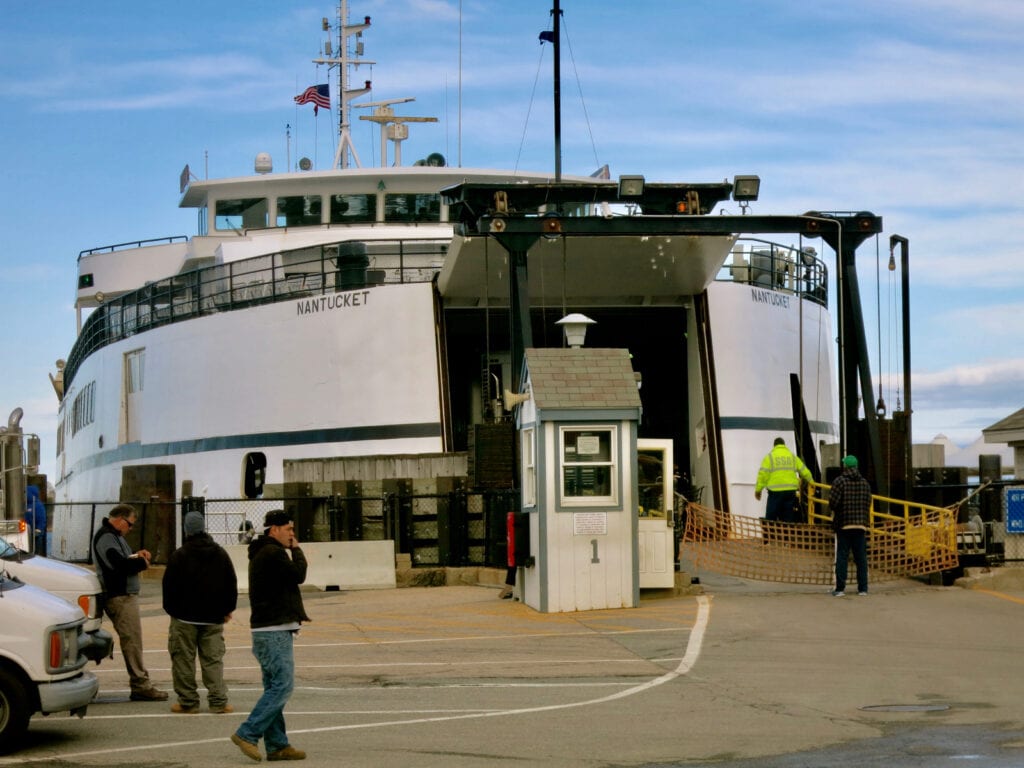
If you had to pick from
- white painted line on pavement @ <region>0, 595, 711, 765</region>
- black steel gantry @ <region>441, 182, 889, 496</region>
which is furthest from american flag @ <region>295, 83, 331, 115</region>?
white painted line on pavement @ <region>0, 595, 711, 765</region>

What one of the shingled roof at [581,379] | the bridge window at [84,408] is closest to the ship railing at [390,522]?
the shingled roof at [581,379]

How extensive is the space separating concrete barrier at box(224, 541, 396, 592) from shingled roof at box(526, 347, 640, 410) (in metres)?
5.31

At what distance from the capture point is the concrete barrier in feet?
74.1

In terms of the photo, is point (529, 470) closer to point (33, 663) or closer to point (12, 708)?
point (33, 663)

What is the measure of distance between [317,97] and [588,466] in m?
25.1

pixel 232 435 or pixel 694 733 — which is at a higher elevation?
pixel 232 435

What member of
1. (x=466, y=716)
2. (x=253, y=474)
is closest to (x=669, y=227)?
(x=253, y=474)

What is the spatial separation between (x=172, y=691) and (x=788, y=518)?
11041mm

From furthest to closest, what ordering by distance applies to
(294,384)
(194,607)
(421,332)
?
(294,384)
(421,332)
(194,607)

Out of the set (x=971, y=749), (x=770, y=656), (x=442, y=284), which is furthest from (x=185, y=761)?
(x=442, y=284)

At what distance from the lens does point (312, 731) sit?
10297mm

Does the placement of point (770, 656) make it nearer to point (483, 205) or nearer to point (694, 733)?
point (694, 733)

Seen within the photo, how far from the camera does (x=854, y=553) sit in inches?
728

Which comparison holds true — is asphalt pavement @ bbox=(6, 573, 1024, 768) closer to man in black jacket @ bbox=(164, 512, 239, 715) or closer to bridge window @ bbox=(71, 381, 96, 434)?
man in black jacket @ bbox=(164, 512, 239, 715)
